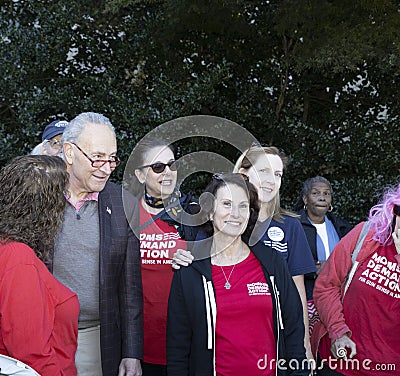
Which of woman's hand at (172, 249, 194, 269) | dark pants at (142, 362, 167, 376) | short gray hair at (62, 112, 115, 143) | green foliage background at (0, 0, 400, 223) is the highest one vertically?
green foliage background at (0, 0, 400, 223)

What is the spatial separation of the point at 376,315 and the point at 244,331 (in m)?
0.69

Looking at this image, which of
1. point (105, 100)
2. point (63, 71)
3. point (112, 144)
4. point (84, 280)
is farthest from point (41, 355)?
point (63, 71)

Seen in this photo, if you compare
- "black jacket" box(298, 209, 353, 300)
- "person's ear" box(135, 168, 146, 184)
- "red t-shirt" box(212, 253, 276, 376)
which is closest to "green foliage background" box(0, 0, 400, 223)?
"black jacket" box(298, 209, 353, 300)

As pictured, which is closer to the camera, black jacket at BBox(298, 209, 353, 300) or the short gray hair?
the short gray hair

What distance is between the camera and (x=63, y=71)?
25.8 ft

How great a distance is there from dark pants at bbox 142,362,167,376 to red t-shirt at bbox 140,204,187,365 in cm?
4

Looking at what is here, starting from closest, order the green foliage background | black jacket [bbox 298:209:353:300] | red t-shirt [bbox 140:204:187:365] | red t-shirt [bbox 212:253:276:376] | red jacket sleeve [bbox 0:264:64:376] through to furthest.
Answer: red jacket sleeve [bbox 0:264:64:376]
red t-shirt [bbox 212:253:276:376]
red t-shirt [bbox 140:204:187:365]
black jacket [bbox 298:209:353:300]
the green foliage background

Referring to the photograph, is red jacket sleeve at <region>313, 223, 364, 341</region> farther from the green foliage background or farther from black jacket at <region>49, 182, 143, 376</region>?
the green foliage background

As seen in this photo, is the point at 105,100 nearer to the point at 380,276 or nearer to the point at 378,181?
the point at 378,181

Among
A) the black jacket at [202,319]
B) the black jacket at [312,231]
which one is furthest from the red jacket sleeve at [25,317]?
the black jacket at [312,231]

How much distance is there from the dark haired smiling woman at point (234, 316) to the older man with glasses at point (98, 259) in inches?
10.2

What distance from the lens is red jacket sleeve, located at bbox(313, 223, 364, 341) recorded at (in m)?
2.99

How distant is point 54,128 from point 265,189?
5.12 feet

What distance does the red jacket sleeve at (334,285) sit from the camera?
299 centimetres
